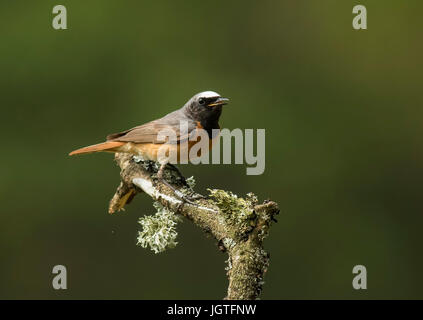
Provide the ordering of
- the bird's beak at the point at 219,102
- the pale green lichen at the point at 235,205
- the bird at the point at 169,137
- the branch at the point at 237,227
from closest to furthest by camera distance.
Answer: the branch at the point at 237,227, the pale green lichen at the point at 235,205, the bird at the point at 169,137, the bird's beak at the point at 219,102

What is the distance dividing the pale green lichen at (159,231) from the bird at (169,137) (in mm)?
383

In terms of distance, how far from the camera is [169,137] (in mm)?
4637

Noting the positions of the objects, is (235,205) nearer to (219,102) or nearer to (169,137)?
(169,137)

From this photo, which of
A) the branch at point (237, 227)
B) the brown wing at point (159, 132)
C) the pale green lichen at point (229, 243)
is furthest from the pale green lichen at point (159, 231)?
the pale green lichen at point (229, 243)

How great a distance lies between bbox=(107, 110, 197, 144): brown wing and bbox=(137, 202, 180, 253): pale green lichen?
0.73 metres

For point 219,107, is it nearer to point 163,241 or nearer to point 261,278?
point 163,241

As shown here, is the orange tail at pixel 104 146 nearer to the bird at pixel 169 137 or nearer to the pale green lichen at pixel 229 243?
the bird at pixel 169 137

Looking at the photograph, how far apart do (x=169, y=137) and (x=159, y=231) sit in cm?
92

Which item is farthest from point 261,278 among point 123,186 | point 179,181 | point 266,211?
point 123,186

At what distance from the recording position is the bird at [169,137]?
4.61 m

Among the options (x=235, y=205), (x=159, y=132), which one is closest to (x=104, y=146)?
(x=159, y=132)

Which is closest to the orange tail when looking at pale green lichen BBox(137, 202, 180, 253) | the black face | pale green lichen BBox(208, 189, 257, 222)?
the black face
